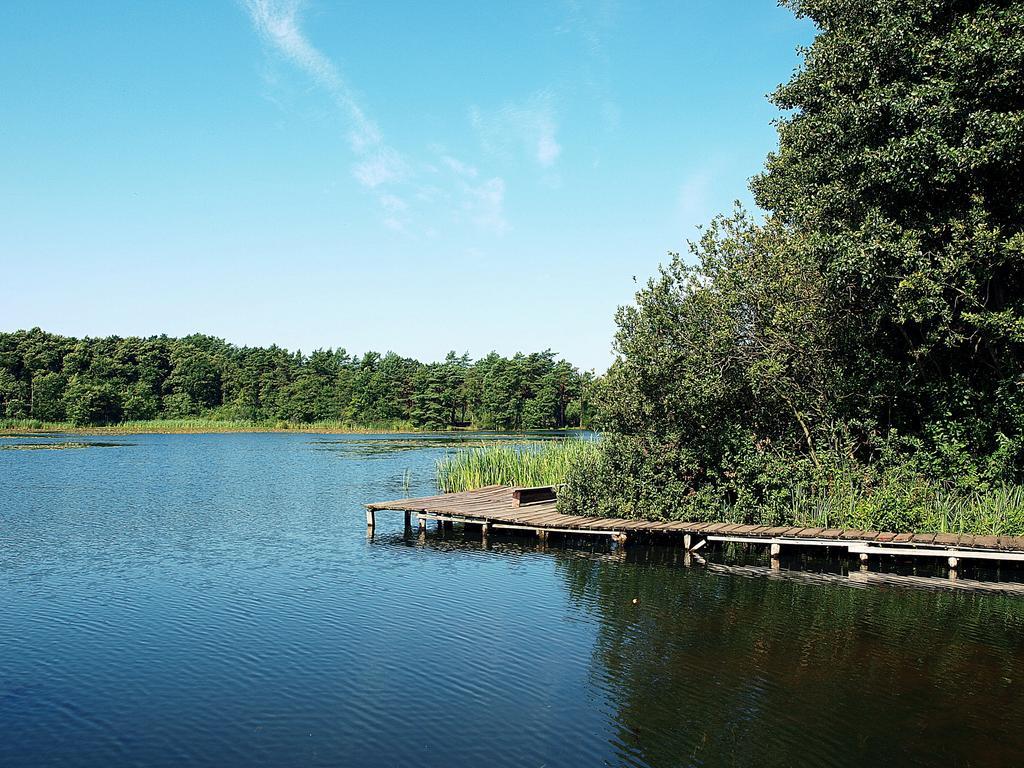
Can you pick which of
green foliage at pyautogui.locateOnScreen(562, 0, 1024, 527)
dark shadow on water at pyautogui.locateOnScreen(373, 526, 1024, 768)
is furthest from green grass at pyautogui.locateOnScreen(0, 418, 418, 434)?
dark shadow on water at pyautogui.locateOnScreen(373, 526, 1024, 768)

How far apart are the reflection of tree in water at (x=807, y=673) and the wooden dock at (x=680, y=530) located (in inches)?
50.4

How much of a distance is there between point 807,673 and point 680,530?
7539 millimetres

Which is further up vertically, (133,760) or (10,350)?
(10,350)

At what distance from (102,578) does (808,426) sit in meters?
15.1

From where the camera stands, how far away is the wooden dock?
47.7 ft

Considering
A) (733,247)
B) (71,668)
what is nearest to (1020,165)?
(733,247)

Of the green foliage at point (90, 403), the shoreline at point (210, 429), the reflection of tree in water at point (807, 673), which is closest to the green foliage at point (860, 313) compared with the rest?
the reflection of tree in water at point (807, 673)

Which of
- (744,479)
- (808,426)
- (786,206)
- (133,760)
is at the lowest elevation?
(133,760)

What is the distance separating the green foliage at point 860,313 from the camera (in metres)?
13.0

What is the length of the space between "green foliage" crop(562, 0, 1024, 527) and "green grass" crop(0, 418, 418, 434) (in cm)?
6379

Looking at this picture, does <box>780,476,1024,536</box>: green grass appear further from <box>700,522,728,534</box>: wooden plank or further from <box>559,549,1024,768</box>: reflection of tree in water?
<box>559,549,1024,768</box>: reflection of tree in water

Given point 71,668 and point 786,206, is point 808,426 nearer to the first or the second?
point 786,206

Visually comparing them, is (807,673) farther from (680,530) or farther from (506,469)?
(506,469)

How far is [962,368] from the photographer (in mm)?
16172
